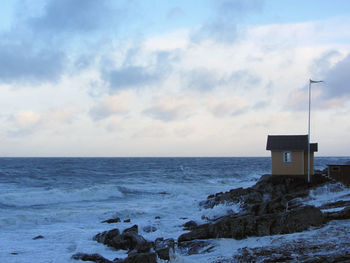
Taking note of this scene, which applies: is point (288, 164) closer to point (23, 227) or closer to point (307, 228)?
point (307, 228)

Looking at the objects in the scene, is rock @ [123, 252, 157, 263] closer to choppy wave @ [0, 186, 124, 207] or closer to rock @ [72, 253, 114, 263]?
rock @ [72, 253, 114, 263]

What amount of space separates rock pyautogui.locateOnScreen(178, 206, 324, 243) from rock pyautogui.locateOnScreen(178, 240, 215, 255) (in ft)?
1.86

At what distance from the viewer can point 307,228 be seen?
11164 millimetres

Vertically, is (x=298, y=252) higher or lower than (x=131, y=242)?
higher

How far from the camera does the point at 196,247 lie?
11.5m

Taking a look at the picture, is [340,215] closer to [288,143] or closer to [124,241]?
[124,241]

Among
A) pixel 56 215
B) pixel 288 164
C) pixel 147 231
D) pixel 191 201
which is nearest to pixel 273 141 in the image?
pixel 288 164

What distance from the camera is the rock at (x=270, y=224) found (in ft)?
37.1

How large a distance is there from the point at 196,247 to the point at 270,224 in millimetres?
2441

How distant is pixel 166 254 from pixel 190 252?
1.28 meters

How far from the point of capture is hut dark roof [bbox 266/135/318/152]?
2616 centimetres

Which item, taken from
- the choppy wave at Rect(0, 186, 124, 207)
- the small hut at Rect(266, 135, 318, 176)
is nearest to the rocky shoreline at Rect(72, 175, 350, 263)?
the small hut at Rect(266, 135, 318, 176)

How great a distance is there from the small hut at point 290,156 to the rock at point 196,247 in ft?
52.2

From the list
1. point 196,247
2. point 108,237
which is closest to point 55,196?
point 108,237
